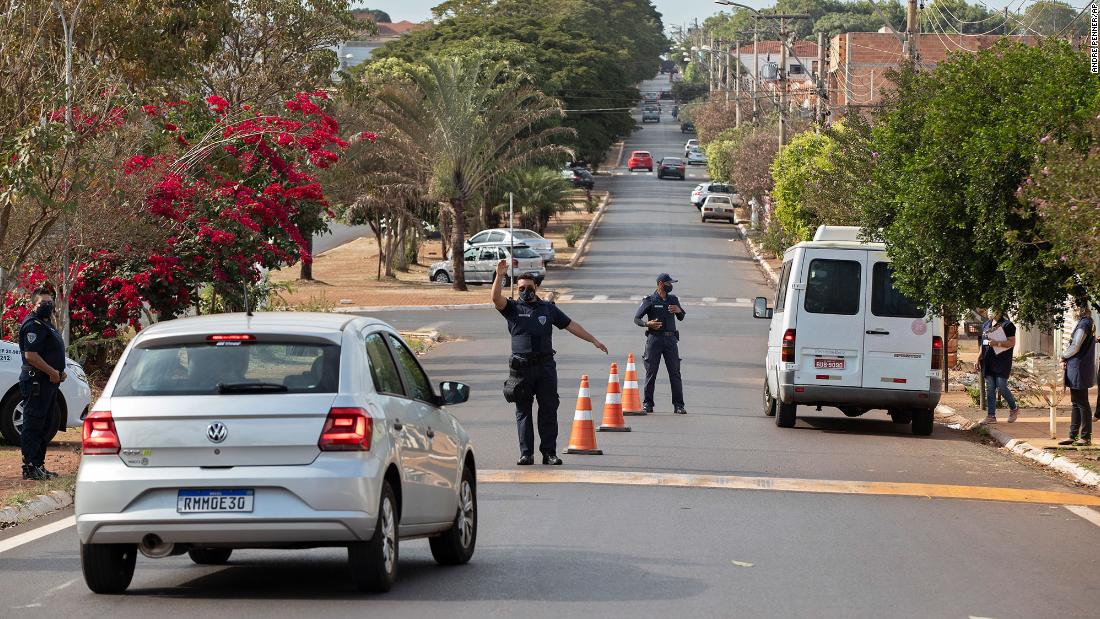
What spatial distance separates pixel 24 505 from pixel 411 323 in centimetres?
2860

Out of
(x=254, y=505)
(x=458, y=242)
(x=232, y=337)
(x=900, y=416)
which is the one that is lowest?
(x=458, y=242)

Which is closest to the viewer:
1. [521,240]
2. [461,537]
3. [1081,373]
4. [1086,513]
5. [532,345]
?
[461,537]

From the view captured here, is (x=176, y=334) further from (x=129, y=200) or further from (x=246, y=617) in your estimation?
(x=129, y=200)

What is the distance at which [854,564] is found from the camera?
1019 cm

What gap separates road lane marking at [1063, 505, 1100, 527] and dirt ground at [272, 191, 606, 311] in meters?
24.9

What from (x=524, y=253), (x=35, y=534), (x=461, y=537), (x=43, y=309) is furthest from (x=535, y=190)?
(x=461, y=537)

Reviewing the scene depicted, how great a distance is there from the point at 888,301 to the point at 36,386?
10629 millimetres

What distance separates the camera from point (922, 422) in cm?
2019

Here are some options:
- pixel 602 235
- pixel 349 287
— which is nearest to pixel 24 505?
pixel 349 287

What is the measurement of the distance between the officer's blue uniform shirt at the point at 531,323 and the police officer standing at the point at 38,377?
413cm

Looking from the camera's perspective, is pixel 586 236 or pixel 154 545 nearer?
pixel 154 545

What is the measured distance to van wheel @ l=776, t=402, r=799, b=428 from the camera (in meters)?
20.2

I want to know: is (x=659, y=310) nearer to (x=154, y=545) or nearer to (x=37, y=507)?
(x=37, y=507)


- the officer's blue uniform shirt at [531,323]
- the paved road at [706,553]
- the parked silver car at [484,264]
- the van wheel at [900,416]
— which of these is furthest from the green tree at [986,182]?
the parked silver car at [484,264]
